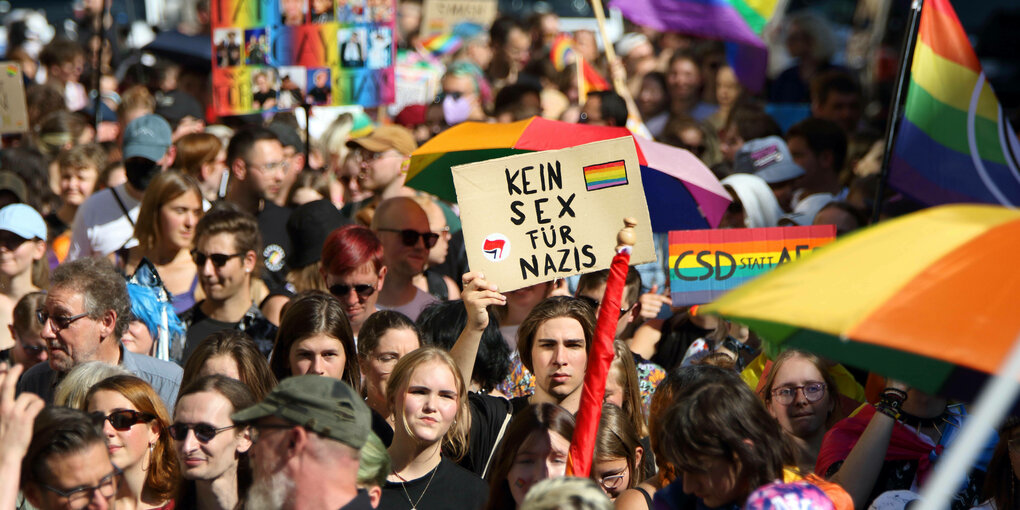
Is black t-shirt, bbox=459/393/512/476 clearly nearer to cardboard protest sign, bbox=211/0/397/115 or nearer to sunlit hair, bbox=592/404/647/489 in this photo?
sunlit hair, bbox=592/404/647/489

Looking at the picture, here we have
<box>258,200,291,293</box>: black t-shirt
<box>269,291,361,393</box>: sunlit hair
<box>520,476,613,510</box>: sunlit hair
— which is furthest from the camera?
<box>258,200,291,293</box>: black t-shirt

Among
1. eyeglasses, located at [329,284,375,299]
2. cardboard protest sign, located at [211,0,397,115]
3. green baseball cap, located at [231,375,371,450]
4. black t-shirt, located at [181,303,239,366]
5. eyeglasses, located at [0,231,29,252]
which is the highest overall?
cardboard protest sign, located at [211,0,397,115]

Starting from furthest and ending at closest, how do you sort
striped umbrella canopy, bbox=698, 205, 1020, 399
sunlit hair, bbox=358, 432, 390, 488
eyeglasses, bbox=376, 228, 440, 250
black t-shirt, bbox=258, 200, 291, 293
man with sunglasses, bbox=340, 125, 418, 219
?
man with sunglasses, bbox=340, 125, 418, 219, black t-shirt, bbox=258, 200, 291, 293, eyeglasses, bbox=376, 228, 440, 250, sunlit hair, bbox=358, 432, 390, 488, striped umbrella canopy, bbox=698, 205, 1020, 399

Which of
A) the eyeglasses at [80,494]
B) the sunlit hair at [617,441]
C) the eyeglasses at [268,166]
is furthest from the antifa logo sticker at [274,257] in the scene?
the eyeglasses at [80,494]

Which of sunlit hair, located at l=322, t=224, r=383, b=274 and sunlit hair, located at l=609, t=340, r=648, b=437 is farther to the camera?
sunlit hair, located at l=322, t=224, r=383, b=274

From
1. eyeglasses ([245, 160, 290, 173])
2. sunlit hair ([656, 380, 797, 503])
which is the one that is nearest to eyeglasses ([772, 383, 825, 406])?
sunlit hair ([656, 380, 797, 503])

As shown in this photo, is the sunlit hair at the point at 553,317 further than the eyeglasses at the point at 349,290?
No

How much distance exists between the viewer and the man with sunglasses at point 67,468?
11.8 ft

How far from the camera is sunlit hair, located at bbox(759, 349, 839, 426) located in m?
5.14

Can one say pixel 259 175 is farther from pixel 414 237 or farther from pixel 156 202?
pixel 414 237

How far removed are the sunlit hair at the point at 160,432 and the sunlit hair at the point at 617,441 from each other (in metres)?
1.49

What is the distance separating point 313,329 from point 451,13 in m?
9.89

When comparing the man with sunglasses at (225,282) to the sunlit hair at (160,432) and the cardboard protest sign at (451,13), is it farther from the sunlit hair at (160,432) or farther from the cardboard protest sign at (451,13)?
the cardboard protest sign at (451,13)

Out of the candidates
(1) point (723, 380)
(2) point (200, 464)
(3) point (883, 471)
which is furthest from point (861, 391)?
(2) point (200, 464)
